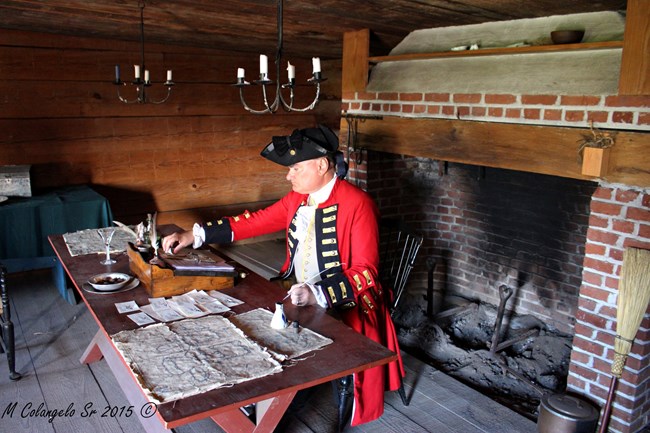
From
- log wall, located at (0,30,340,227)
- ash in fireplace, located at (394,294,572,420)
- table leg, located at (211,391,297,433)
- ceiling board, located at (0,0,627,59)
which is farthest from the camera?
log wall, located at (0,30,340,227)

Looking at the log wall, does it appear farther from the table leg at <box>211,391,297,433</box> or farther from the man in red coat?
the table leg at <box>211,391,297,433</box>

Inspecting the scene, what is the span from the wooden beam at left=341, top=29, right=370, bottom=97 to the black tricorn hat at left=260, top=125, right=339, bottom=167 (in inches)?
56.2

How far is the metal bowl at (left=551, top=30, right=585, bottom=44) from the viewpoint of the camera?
2.86m

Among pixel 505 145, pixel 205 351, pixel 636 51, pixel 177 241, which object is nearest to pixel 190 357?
pixel 205 351

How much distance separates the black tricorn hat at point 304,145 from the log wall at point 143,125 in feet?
8.99

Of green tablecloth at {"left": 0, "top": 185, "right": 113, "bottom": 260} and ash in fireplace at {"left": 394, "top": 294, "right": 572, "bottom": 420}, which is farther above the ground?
green tablecloth at {"left": 0, "top": 185, "right": 113, "bottom": 260}

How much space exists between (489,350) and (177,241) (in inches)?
90.2

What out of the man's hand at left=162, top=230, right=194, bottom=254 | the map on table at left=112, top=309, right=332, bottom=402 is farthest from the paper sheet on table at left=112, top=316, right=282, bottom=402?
the man's hand at left=162, top=230, right=194, bottom=254

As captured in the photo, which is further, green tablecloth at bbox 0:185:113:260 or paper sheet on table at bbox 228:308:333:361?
green tablecloth at bbox 0:185:113:260

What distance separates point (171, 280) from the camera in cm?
242

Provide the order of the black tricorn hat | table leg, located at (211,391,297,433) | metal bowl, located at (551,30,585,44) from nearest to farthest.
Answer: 1. table leg, located at (211,391,297,433)
2. the black tricorn hat
3. metal bowl, located at (551,30,585,44)

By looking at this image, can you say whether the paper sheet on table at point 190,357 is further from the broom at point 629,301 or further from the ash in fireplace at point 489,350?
the ash in fireplace at point 489,350

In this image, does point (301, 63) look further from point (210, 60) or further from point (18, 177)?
point (18, 177)

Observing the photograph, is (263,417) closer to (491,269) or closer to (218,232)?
(218,232)
